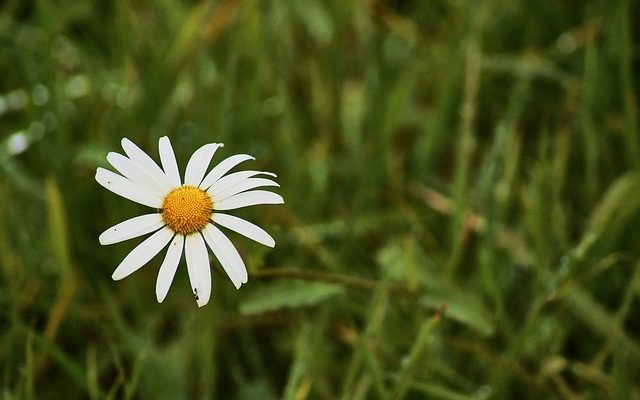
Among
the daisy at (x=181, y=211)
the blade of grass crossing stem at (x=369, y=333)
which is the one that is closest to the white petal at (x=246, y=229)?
the daisy at (x=181, y=211)

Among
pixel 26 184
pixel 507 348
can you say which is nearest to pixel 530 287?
pixel 507 348

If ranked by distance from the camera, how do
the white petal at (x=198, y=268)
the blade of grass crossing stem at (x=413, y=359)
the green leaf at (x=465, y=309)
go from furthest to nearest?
the green leaf at (x=465, y=309), the blade of grass crossing stem at (x=413, y=359), the white petal at (x=198, y=268)

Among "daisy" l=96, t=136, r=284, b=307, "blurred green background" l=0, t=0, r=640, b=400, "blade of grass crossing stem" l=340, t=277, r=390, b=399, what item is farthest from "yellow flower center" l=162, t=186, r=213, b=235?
"blade of grass crossing stem" l=340, t=277, r=390, b=399

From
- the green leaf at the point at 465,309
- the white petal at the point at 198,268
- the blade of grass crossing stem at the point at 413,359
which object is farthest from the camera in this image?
the green leaf at the point at 465,309

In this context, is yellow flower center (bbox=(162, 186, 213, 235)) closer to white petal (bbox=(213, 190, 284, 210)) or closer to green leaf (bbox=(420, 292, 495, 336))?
white petal (bbox=(213, 190, 284, 210))

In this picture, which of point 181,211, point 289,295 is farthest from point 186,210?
point 289,295

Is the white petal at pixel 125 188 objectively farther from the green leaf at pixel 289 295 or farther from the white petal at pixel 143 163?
the green leaf at pixel 289 295

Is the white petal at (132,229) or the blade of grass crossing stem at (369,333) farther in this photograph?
the blade of grass crossing stem at (369,333)

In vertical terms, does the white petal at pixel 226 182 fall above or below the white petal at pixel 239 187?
above
